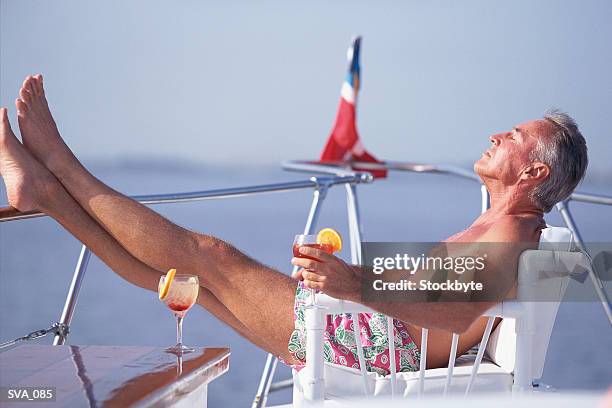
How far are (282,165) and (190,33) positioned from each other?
57.9 feet

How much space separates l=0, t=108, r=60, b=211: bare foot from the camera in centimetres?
239

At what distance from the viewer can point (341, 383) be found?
210cm

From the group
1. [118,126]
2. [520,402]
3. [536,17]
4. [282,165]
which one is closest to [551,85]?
[536,17]

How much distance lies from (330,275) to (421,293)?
23 centimetres

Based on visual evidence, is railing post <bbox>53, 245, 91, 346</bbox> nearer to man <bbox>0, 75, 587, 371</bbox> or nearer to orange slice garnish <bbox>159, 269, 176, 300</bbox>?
man <bbox>0, 75, 587, 371</bbox>

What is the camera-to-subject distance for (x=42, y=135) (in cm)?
254

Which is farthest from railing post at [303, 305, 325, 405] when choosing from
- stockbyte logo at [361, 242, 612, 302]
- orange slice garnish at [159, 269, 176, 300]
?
orange slice garnish at [159, 269, 176, 300]

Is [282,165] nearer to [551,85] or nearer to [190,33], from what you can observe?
[551,85]

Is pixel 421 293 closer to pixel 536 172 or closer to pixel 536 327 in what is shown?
pixel 536 327

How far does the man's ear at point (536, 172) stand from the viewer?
8.11 ft

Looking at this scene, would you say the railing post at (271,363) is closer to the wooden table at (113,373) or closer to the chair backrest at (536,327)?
the chair backrest at (536,327)

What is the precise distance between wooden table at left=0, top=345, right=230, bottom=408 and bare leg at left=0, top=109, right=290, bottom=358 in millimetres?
607

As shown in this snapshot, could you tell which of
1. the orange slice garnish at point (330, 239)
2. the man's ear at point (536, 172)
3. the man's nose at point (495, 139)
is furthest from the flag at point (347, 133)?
the orange slice garnish at point (330, 239)

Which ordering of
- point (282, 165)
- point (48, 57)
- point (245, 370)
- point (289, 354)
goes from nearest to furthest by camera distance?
point (289, 354) → point (282, 165) → point (245, 370) → point (48, 57)
